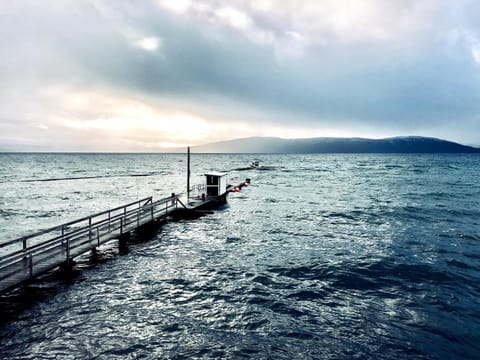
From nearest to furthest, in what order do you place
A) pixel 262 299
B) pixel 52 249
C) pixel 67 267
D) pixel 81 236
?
pixel 262 299
pixel 67 267
pixel 52 249
pixel 81 236

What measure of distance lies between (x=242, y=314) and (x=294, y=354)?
115 inches

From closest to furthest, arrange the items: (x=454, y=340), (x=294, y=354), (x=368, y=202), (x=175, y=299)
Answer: (x=294, y=354)
(x=454, y=340)
(x=175, y=299)
(x=368, y=202)

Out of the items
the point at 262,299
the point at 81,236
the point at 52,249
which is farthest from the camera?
the point at 81,236

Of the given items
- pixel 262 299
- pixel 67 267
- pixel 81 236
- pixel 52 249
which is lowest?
pixel 262 299

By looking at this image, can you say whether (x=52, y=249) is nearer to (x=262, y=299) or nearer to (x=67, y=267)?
(x=67, y=267)

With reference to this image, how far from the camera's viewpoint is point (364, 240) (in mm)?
23375

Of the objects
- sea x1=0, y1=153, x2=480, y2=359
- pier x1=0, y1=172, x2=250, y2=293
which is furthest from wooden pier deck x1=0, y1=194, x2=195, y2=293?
sea x1=0, y1=153, x2=480, y2=359

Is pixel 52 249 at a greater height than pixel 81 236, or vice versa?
pixel 52 249

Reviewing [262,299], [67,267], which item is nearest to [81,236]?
[67,267]

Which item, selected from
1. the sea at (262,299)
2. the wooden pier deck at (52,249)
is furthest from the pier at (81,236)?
the sea at (262,299)

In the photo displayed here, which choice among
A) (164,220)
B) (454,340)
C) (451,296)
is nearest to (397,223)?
(451,296)

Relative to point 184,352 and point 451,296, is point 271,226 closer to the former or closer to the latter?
point 451,296

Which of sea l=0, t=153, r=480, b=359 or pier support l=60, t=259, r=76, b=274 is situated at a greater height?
pier support l=60, t=259, r=76, b=274

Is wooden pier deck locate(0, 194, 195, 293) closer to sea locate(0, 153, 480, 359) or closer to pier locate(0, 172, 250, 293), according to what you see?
pier locate(0, 172, 250, 293)
